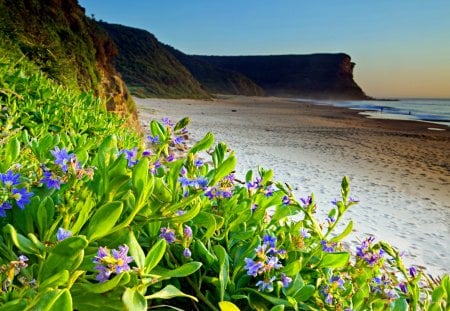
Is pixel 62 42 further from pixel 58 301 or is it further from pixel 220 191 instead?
pixel 58 301

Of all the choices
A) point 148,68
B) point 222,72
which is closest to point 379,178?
point 148,68

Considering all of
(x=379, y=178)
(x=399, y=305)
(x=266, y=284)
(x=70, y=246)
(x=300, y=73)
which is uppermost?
(x=300, y=73)

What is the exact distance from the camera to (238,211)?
1264 mm

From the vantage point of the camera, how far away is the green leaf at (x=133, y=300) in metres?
0.68

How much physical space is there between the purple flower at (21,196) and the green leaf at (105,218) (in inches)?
7.6

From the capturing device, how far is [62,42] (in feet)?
24.7

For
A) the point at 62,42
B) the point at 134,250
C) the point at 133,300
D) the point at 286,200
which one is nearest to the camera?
the point at 133,300

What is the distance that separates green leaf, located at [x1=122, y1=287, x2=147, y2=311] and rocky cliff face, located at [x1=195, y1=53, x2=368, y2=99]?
459 feet

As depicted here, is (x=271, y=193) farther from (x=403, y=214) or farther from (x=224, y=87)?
(x=224, y=87)

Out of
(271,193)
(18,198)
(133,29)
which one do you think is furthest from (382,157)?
(133,29)

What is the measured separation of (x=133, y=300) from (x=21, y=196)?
37 cm

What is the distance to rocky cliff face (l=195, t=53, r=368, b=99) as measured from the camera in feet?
470

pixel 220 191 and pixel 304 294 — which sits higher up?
pixel 220 191

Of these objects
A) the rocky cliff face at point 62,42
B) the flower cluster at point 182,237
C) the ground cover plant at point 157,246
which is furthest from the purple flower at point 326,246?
the rocky cliff face at point 62,42
